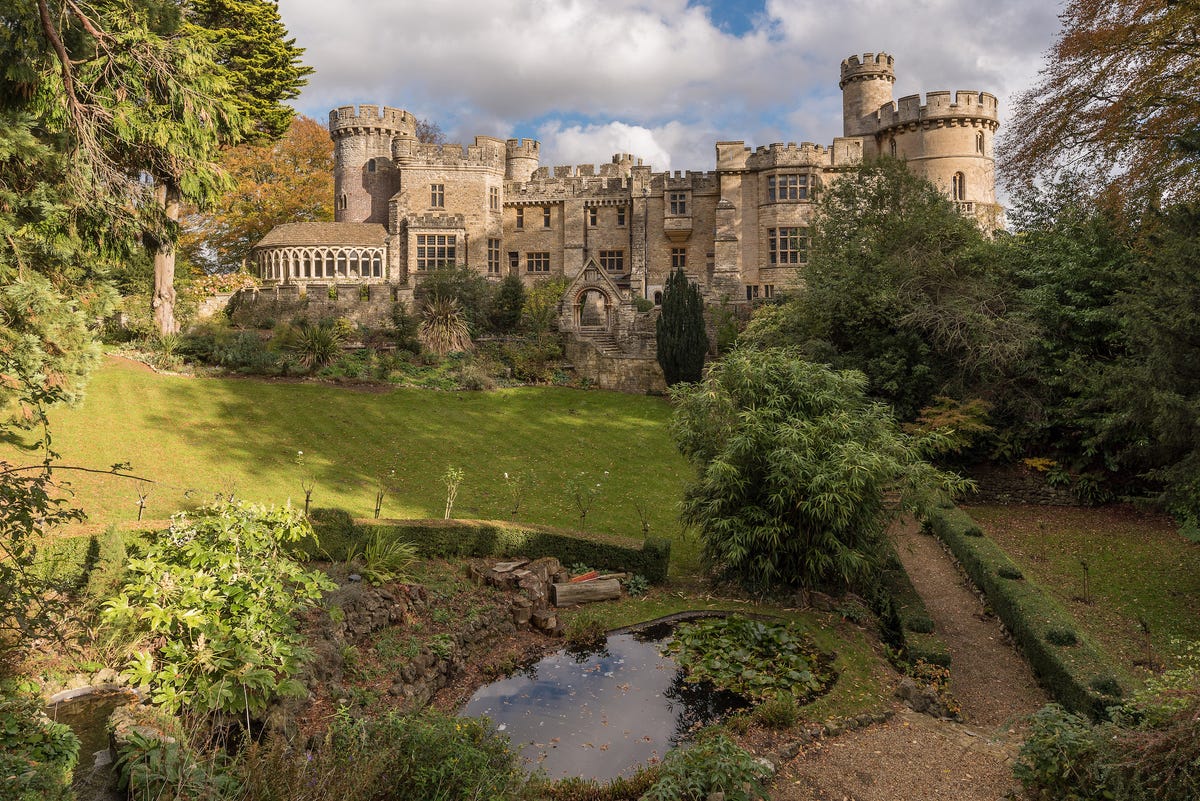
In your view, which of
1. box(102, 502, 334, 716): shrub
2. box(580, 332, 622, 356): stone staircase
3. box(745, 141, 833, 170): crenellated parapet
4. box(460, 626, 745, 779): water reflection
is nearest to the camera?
box(102, 502, 334, 716): shrub

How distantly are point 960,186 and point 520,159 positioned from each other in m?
24.7

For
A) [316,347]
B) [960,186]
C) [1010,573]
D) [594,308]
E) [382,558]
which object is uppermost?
[960,186]

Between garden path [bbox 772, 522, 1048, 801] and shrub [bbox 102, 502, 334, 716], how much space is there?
5.38 metres

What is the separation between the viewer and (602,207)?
43.4 meters

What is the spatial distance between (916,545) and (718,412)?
772 centimetres

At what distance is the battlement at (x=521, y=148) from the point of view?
4750 cm

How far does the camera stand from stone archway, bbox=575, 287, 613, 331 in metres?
38.4

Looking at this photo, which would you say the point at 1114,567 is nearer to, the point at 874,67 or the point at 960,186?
the point at 960,186

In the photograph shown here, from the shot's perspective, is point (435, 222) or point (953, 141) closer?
point (953, 141)

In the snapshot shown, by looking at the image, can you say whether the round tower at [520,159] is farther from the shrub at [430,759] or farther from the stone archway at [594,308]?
the shrub at [430,759]

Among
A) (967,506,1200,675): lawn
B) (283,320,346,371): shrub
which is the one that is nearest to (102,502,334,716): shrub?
(967,506,1200,675): lawn

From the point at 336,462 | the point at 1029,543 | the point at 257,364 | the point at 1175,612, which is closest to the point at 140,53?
the point at 336,462

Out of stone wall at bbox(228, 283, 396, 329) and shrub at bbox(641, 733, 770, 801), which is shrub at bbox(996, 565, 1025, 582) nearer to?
shrub at bbox(641, 733, 770, 801)

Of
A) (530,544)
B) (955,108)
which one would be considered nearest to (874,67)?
(955,108)
